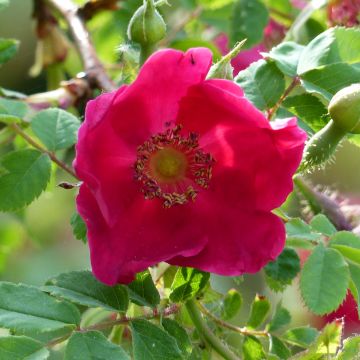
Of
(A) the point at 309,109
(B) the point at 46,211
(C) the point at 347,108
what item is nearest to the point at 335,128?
(C) the point at 347,108

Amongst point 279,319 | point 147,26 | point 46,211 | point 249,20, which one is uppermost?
point 147,26

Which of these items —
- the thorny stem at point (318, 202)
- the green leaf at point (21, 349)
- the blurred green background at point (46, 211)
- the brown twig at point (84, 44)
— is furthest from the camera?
the blurred green background at point (46, 211)

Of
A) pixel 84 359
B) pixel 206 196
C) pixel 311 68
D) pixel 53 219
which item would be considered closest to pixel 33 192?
pixel 206 196

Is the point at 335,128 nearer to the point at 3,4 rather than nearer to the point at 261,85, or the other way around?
the point at 261,85

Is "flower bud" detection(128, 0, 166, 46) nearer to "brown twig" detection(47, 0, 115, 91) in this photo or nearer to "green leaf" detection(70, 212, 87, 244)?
"green leaf" detection(70, 212, 87, 244)

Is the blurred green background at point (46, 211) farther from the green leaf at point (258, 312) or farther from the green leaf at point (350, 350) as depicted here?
the green leaf at point (350, 350)

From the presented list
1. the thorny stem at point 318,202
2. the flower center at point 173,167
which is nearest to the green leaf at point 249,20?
the thorny stem at point 318,202

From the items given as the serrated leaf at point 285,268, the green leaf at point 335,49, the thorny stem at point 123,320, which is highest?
the green leaf at point 335,49
